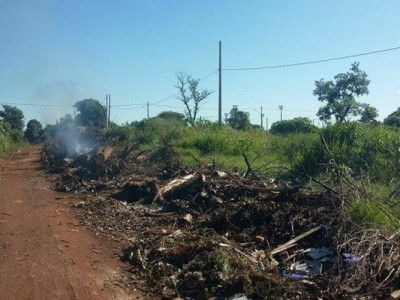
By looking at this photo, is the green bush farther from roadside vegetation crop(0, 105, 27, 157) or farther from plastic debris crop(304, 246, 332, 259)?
plastic debris crop(304, 246, 332, 259)

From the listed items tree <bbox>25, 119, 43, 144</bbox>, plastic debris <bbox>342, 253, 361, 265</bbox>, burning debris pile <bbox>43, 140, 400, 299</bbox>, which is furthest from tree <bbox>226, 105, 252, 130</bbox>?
plastic debris <bbox>342, 253, 361, 265</bbox>

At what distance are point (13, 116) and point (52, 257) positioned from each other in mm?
49663

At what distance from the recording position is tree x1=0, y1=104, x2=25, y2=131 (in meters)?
50.0

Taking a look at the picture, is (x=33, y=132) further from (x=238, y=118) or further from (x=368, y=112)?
(x=368, y=112)

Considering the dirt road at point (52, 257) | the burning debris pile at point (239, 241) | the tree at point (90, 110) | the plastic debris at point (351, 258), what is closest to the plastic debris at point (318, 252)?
the burning debris pile at point (239, 241)

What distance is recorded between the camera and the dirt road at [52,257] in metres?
4.76

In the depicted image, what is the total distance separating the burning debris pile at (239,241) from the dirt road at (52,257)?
0.38 metres

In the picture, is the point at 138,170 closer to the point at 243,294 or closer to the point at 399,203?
the point at 399,203

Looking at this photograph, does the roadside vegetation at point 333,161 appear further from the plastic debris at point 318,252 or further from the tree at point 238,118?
the tree at point 238,118

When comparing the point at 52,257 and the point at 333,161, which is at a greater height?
the point at 333,161

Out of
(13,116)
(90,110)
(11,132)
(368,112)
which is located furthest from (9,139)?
(368,112)

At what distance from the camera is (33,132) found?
49031 millimetres

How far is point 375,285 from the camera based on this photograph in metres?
4.65

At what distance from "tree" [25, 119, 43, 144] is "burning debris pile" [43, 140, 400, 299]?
42.0 m
